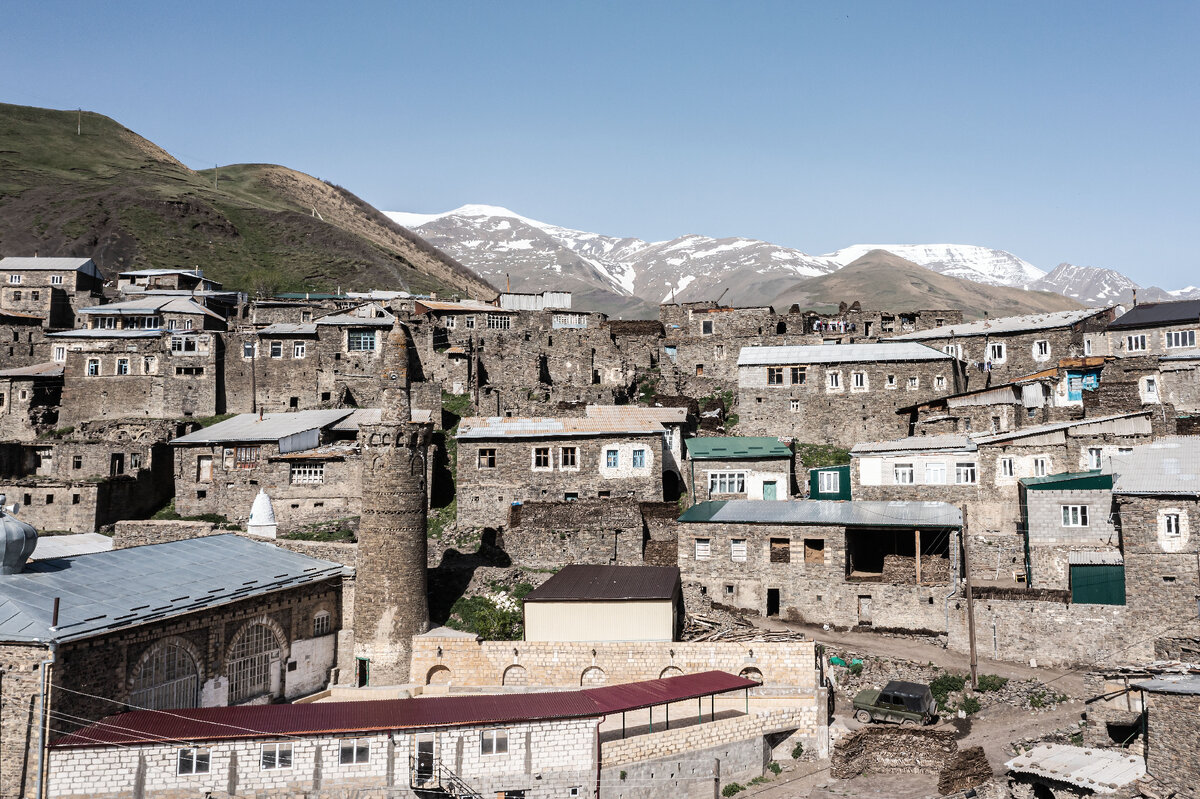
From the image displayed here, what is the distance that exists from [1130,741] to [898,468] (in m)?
15.4

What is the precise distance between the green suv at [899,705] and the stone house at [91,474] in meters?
36.1

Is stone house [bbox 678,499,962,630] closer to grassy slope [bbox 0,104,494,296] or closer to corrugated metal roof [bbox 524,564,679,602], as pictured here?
corrugated metal roof [bbox 524,564,679,602]

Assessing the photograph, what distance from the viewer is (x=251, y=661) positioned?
29609mm

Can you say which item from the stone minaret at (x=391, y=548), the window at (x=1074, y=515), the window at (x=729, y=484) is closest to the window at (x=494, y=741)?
the stone minaret at (x=391, y=548)

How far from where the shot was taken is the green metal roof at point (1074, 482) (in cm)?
3400

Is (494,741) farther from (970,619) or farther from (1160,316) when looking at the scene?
(1160,316)

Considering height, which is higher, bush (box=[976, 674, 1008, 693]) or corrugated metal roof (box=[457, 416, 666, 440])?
corrugated metal roof (box=[457, 416, 666, 440])

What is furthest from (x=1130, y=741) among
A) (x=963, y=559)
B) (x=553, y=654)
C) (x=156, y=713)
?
(x=156, y=713)

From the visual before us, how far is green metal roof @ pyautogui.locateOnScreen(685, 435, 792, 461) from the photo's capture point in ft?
137

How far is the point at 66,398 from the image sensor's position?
177ft

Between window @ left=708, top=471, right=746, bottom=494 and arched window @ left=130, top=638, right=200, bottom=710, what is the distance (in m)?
23.0

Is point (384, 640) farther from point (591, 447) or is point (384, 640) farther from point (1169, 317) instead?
point (1169, 317)

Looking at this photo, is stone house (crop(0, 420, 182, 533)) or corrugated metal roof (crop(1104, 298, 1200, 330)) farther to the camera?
corrugated metal roof (crop(1104, 298, 1200, 330))

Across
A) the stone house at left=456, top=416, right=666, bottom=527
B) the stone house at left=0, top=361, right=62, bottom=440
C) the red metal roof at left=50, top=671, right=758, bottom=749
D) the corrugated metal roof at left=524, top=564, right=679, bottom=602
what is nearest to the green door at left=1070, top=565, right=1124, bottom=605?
the red metal roof at left=50, top=671, right=758, bottom=749
